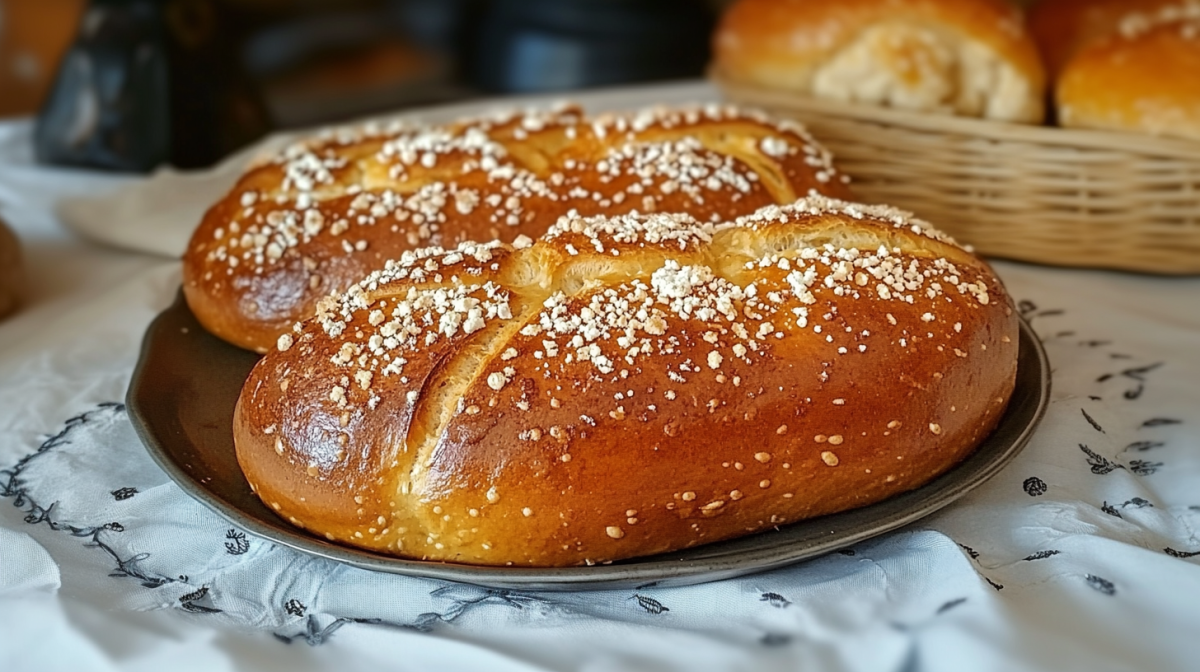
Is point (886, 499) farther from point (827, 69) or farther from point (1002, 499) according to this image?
point (827, 69)

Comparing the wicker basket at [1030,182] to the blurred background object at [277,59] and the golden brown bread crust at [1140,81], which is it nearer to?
the golden brown bread crust at [1140,81]

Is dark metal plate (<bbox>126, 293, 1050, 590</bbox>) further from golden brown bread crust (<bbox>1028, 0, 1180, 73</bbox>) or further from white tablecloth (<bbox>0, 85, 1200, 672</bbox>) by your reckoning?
golden brown bread crust (<bbox>1028, 0, 1180, 73</bbox>)

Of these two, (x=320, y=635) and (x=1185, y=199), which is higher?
(x=1185, y=199)

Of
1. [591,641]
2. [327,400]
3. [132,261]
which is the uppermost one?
[327,400]

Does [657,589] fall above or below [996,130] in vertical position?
below

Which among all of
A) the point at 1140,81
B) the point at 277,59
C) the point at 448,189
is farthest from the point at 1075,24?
the point at 277,59

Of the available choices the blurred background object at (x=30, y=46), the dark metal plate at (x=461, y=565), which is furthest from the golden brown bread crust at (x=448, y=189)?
the blurred background object at (x=30, y=46)

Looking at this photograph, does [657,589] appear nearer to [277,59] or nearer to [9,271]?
[9,271]

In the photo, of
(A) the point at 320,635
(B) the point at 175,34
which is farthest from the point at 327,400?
(B) the point at 175,34
